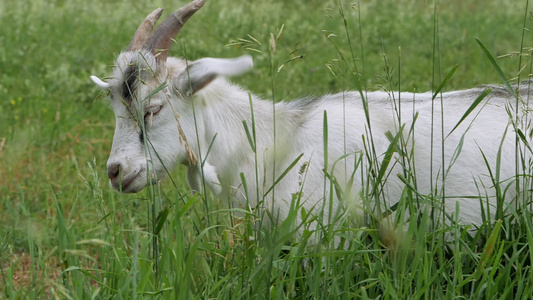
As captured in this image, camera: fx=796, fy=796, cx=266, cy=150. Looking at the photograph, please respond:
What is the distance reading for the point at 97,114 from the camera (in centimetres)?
739

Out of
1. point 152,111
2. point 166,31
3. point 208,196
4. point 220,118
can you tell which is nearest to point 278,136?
point 220,118

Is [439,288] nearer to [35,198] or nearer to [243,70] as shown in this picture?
[243,70]

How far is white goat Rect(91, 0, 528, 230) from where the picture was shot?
3688 mm

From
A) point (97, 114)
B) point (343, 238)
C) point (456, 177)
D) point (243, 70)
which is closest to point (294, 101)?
point (243, 70)

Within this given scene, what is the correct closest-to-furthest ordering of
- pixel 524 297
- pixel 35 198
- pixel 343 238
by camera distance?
pixel 524 297 → pixel 343 238 → pixel 35 198

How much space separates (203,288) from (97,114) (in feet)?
15.4

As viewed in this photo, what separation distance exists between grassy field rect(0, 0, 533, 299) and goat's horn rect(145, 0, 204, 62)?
1.25 ft

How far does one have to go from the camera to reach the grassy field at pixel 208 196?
2.86 m

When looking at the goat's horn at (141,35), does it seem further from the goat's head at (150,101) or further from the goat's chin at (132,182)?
the goat's chin at (132,182)

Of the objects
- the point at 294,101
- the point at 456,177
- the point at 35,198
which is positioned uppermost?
the point at 294,101

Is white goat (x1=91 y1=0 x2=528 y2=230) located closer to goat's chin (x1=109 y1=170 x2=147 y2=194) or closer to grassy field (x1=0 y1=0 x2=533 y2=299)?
goat's chin (x1=109 y1=170 x2=147 y2=194)

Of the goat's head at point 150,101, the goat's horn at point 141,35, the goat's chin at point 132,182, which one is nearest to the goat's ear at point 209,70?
the goat's head at point 150,101

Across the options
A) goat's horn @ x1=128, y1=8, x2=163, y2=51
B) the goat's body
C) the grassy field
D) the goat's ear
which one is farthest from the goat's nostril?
goat's horn @ x1=128, y1=8, x2=163, y2=51

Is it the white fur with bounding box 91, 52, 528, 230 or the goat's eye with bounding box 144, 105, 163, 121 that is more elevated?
the goat's eye with bounding box 144, 105, 163, 121
